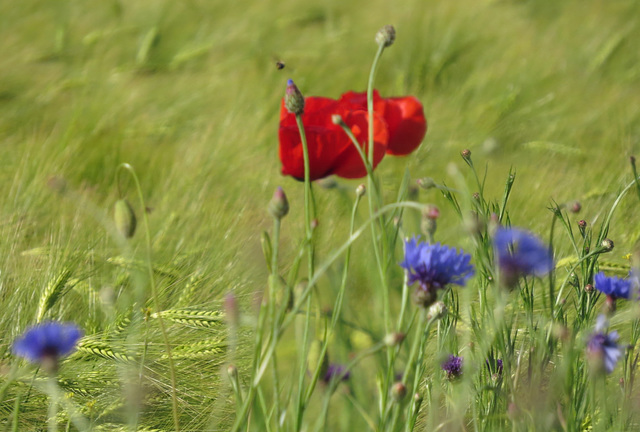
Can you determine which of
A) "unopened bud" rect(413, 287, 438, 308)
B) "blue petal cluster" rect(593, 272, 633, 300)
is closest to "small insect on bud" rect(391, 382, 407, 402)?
"unopened bud" rect(413, 287, 438, 308)

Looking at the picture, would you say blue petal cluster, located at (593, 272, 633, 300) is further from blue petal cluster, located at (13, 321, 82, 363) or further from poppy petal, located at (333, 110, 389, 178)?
blue petal cluster, located at (13, 321, 82, 363)

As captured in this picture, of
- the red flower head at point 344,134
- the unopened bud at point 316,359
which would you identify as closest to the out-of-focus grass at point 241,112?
the red flower head at point 344,134

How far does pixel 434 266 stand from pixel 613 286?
18 cm

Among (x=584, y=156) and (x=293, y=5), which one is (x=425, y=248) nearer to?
(x=584, y=156)

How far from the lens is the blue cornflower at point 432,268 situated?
50 centimetres

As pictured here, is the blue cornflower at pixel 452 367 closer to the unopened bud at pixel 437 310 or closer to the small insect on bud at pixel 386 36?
the unopened bud at pixel 437 310

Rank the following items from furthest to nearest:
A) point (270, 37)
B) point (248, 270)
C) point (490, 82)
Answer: point (270, 37) < point (490, 82) < point (248, 270)

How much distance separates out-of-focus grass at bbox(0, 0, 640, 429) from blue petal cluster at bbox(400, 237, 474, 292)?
0.13 m

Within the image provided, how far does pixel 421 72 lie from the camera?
1.97 metres

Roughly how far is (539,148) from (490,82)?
40cm

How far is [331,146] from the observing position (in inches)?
27.6

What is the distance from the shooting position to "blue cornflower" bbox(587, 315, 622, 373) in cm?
44

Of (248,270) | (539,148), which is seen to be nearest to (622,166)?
(539,148)

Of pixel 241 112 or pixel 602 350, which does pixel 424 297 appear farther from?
pixel 241 112
